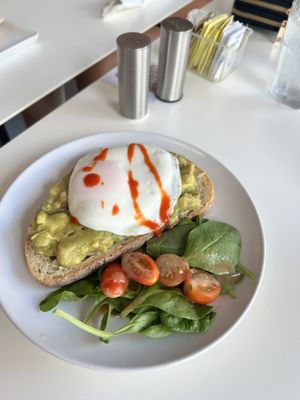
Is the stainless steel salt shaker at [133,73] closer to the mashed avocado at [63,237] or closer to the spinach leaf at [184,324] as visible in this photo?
the mashed avocado at [63,237]

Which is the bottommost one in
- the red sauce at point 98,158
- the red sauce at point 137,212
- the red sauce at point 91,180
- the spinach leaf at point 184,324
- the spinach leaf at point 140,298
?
the spinach leaf at point 184,324

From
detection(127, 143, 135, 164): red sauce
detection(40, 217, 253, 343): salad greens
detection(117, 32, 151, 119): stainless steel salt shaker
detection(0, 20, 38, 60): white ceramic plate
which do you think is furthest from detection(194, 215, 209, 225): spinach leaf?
detection(0, 20, 38, 60): white ceramic plate

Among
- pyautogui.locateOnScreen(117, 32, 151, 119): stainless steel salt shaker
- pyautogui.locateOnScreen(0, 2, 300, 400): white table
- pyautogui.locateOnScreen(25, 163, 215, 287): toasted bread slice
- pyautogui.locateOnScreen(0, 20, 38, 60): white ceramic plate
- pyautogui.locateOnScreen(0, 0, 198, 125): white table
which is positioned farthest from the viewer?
pyautogui.locateOnScreen(0, 20, 38, 60): white ceramic plate

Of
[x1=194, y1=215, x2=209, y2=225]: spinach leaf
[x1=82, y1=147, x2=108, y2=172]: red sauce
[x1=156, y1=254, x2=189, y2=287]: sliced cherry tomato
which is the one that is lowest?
[x1=194, y1=215, x2=209, y2=225]: spinach leaf

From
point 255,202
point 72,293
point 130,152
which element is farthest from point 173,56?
point 72,293

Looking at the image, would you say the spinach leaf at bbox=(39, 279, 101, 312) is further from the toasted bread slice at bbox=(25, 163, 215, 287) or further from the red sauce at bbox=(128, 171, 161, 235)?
the red sauce at bbox=(128, 171, 161, 235)

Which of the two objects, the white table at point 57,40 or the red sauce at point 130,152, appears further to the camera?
the white table at point 57,40

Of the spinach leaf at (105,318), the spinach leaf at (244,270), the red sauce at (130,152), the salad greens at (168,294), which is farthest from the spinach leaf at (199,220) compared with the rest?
the spinach leaf at (105,318)
